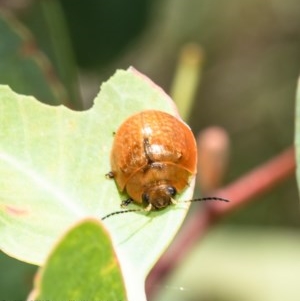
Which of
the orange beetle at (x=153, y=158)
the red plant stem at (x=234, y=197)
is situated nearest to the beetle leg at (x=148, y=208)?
the orange beetle at (x=153, y=158)

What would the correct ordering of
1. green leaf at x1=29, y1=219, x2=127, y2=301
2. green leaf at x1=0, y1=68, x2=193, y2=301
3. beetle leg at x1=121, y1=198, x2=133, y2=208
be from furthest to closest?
beetle leg at x1=121, y1=198, x2=133, y2=208, green leaf at x1=0, y1=68, x2=193, y2=301, green leaf at x1=29, y1=219, x2=127, y2=301

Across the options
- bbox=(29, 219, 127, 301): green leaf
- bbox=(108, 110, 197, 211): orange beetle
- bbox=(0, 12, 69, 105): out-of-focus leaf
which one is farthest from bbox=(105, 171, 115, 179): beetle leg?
bbox=(0, 12, 69, 105): out-of-focus leaf

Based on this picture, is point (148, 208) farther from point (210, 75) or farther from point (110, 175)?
point (210, 75)

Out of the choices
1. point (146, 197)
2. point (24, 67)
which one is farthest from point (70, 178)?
point (24, 67)

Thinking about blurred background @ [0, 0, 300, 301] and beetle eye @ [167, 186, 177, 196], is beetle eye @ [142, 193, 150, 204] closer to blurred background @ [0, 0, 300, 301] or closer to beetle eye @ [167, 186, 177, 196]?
beetle eye @ [167, 186, 177, 196]

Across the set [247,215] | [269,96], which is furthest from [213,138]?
[269,96]

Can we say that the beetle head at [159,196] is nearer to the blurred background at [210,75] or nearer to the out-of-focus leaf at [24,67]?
the blurred background at [210,75]
